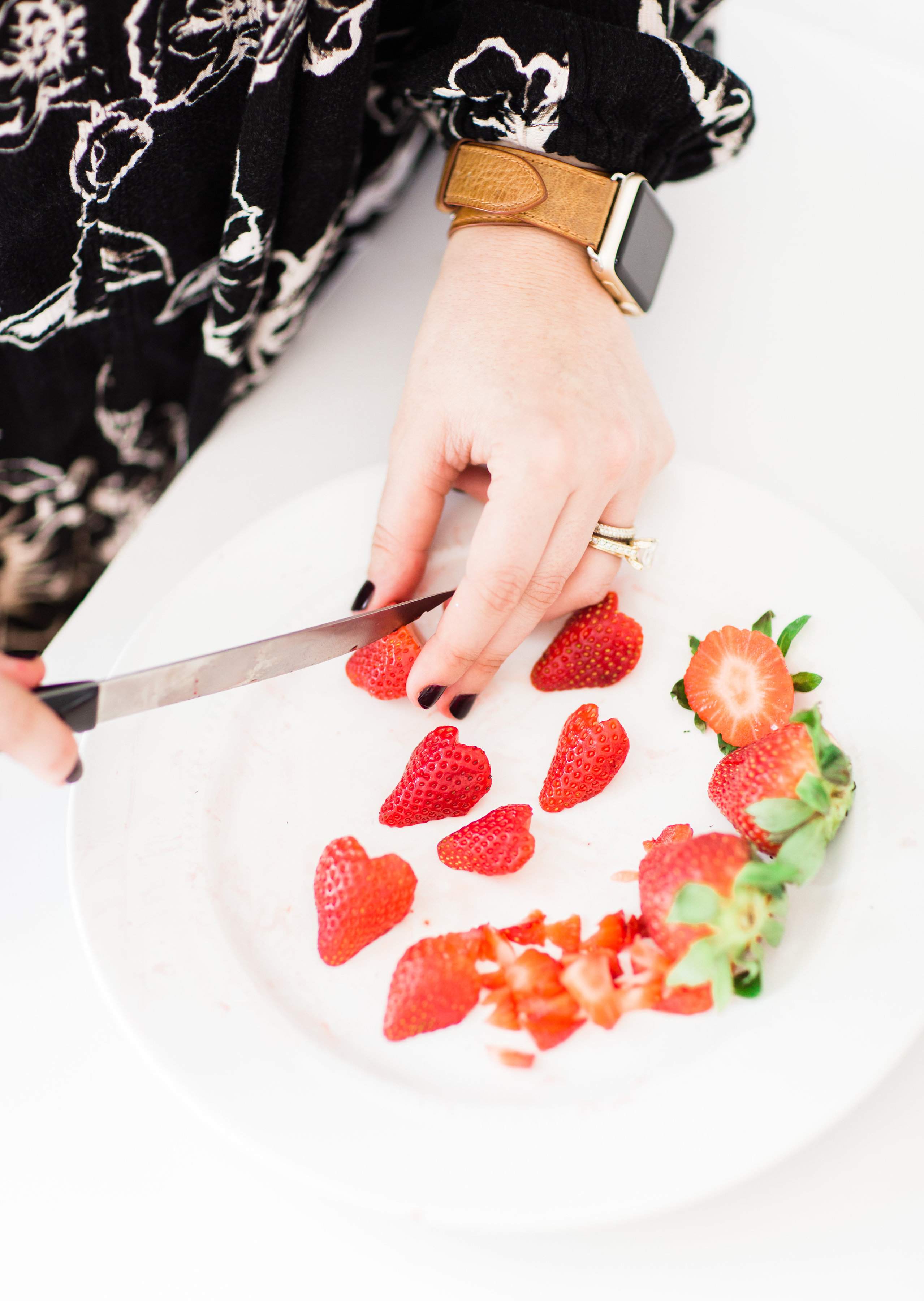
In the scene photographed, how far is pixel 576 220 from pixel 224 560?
489 millimetres

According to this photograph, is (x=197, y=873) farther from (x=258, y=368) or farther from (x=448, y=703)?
(x=258, y=368)

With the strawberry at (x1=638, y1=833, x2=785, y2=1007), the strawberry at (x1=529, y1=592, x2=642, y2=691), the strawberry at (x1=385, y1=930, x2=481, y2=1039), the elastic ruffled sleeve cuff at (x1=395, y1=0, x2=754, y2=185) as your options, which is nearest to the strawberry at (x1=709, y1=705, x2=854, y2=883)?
the strawberry at (x1=638, y1=833, x2=785, y2=1007)

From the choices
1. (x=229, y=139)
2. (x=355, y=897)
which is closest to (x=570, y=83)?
(x=229, y=139)

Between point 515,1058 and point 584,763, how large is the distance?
24 centimetres

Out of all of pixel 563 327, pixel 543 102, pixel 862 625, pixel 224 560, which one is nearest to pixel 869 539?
pixel 862 625

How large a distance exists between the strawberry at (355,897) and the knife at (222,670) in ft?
0.56

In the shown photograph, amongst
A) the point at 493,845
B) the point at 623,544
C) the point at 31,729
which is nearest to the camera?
the point at 31,729

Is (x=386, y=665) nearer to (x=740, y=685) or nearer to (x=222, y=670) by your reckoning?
(x=222, y=670)

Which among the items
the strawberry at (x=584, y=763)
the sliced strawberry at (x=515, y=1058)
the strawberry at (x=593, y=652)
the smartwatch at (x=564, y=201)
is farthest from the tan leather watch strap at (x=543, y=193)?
the sliced strawberry at (x=515, y=1058)

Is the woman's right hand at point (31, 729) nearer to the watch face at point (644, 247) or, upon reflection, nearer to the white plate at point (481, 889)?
the white plate at point (481, 889)

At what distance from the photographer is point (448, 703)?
851mm

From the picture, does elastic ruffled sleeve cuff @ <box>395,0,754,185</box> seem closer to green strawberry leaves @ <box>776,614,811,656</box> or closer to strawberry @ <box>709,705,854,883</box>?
green strawberry leaves @ <box>776,614,811,656</box>

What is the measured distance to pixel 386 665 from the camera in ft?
2.74

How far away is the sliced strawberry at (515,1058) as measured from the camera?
67 cm
